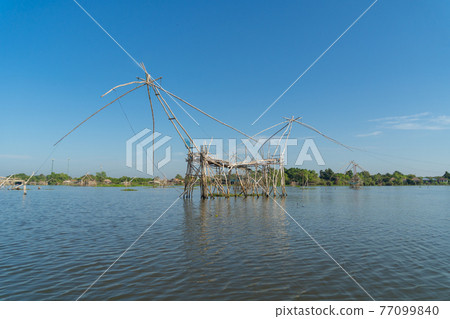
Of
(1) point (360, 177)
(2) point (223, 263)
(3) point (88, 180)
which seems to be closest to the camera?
(2) point (223, 263)

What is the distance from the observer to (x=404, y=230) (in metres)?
13.4

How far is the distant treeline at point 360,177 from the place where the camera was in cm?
12362

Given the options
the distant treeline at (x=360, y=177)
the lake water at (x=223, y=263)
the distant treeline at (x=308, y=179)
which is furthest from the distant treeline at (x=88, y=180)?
the lake water at (x=223, y=263)

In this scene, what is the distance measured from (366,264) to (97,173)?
162346 millimetres

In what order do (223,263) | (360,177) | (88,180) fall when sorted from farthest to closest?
(360,177)
(88,180)
(223,263)

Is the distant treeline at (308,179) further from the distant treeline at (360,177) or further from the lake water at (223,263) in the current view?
Answer: the lake water at (223,263)

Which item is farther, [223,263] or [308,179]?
[308,179]

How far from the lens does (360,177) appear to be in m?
126

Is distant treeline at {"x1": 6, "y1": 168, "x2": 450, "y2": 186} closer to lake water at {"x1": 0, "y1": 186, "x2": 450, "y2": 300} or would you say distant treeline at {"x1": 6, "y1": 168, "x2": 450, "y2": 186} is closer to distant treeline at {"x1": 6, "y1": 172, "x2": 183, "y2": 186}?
distant treeline at {"x1": 6, "y1": 172, "x2": 183, "y2": 186}

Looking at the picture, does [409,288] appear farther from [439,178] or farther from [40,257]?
[439,178]

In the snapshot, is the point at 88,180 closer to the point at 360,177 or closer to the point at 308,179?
the point at 308,179

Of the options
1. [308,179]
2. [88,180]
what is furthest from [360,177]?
[88,180]

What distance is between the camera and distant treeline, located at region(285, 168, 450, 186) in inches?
4867

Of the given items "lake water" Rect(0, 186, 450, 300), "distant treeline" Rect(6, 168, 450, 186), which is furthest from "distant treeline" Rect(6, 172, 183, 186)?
"lake water" Rect(0, 186, 450, 300)
